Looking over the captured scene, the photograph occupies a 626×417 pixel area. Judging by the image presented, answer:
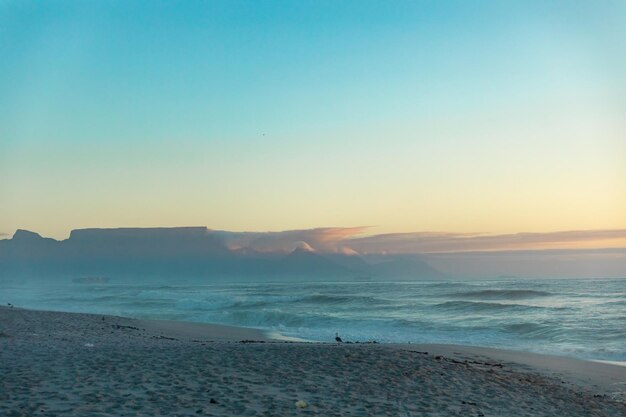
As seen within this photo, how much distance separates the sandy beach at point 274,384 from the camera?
775 cm

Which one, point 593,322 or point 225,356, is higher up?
point 225,356

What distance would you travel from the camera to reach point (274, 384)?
933 centimetres

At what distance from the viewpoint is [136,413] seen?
7.14 meters

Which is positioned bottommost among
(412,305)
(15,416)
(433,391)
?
(412,305)

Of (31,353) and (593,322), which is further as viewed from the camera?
(593,322)

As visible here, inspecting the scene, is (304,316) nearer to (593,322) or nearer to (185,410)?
(593,322)

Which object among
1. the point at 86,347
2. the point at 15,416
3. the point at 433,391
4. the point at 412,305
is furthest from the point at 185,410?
the point at 412,305

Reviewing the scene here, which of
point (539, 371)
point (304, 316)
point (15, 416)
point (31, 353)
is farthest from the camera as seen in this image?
point (304, 316)

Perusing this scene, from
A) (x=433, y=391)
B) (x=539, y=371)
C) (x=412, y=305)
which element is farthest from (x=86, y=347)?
(x=412, y=305)

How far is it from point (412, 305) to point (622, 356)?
86.8 ft

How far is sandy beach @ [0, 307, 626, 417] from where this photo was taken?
7.75 metres

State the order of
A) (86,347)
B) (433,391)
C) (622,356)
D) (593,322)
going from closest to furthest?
(433,391) → (86,347) → (622,356) → (593,322)

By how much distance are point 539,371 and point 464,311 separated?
949 inches

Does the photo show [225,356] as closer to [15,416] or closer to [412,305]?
[15,416]
